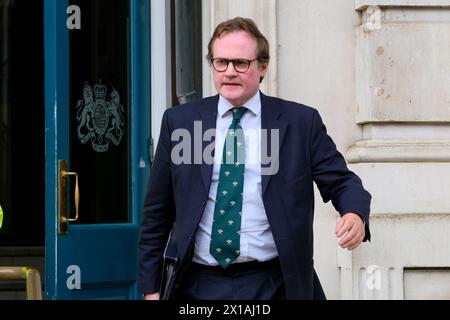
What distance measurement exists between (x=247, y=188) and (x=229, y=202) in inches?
3.1

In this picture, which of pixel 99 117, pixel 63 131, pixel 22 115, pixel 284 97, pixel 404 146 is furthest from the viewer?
pixel 22 115

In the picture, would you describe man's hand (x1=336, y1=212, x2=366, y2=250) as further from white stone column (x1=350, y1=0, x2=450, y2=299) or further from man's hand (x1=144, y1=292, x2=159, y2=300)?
white stone column (x1=350, y1=0, x2=450, y2=299)

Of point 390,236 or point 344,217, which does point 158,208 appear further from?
point 390,236

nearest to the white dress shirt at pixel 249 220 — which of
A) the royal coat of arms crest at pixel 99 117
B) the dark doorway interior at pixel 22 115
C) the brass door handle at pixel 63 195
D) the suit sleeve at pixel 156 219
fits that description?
the suit sleeve at pixel 156 219

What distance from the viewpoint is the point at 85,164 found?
7.00 m

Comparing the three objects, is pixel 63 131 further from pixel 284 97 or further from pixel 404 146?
pixel 404 146

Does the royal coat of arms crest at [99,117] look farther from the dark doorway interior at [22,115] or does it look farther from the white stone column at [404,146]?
the dark doorway interior at [22,115]

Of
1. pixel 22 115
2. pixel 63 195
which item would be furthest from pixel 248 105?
pixel 22 115

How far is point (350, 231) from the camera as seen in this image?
4145mm

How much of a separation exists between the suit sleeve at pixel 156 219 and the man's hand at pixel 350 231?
623 millimetres

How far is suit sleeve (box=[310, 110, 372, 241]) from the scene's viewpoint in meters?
4.30

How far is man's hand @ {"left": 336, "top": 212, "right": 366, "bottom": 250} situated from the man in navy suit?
0.05 feet

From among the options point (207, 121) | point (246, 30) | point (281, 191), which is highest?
point (246, 30)
